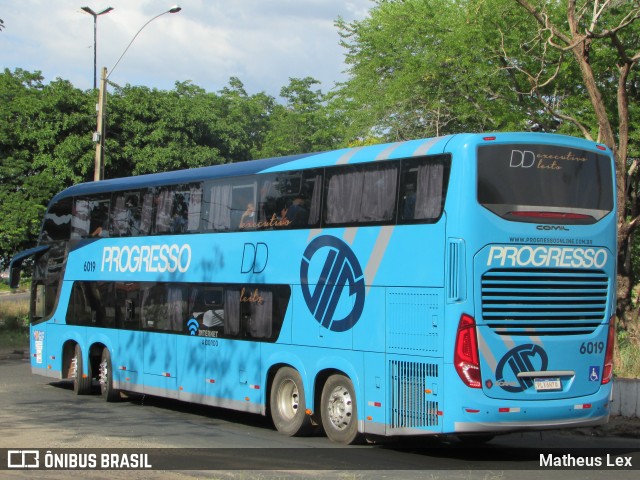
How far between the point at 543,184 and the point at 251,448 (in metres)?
5.21

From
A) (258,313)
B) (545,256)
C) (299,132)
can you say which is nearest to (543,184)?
(545,256)

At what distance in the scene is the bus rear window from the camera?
467 inches

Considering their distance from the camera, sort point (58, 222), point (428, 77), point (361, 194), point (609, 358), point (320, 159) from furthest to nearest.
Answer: point (428, 77), point (58, 222), point (320, 159), point (361, 194), point (609, 358)

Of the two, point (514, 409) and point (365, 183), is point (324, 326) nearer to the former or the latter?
point (365, 183)

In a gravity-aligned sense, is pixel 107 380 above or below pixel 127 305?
below

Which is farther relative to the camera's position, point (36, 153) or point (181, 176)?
point (36, 153)

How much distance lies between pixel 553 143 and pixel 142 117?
3232cm

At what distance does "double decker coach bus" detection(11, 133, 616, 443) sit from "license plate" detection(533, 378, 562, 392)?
0.02 m

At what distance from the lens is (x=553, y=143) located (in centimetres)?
1230

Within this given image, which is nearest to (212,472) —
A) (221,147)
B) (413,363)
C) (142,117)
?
(413,363)

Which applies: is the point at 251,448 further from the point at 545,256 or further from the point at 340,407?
the point at 545,256

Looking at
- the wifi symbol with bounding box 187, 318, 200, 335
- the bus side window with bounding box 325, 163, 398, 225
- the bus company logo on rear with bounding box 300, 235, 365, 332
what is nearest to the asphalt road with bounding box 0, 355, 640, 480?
the wifi symbol with bounding box 187, 318, 200, 335

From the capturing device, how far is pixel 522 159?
12078mm

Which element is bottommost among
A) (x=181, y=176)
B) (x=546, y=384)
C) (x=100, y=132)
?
(x=546, y=384)
